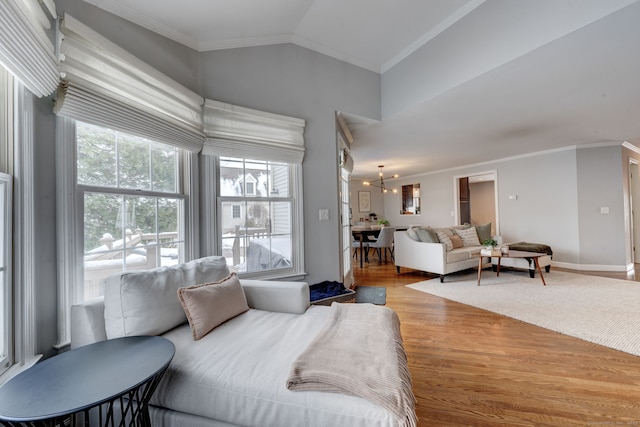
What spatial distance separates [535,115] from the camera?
11.0 ft

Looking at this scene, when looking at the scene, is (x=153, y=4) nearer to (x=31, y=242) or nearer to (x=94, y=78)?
(x=94, y=78)

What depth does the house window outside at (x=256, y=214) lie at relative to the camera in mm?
2467

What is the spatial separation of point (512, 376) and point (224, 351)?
1.88 metres

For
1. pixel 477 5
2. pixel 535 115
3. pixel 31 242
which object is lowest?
pixel 31 242

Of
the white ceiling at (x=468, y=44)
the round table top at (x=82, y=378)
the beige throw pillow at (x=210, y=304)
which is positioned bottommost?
the round table top at (x=82, y=378)

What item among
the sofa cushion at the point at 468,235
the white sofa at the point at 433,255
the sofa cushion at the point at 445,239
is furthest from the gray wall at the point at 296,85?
the sofa cushion at the point at 468,235

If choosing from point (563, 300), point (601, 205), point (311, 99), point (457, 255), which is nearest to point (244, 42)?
point (311, 99)

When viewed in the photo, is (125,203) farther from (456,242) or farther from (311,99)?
(456,242)

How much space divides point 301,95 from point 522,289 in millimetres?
3934

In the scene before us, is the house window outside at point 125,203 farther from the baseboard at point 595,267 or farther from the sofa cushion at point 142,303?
the baseboard at point 595,267

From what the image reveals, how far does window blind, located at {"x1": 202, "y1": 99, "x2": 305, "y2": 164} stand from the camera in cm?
232

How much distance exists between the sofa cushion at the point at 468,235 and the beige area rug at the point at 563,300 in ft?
2.11

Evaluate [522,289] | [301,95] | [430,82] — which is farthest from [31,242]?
[522,289]

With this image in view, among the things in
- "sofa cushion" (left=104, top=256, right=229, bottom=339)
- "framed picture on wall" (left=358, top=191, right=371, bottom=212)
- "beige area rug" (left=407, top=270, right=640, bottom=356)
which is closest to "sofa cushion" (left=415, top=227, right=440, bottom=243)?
"beige area rug" (left=407, top=270, right=640, bottom=356)
